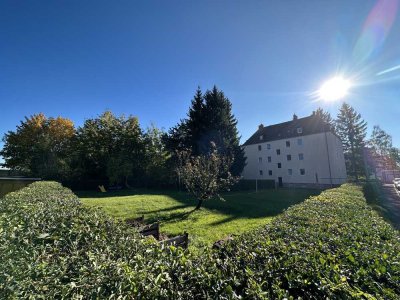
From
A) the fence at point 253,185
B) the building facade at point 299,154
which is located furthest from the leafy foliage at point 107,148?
the building facade at point 299,154

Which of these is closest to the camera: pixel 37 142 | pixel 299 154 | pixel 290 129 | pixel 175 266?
pixel 175 266

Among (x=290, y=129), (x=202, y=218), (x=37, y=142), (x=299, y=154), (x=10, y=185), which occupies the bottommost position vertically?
(x=202, y=218)

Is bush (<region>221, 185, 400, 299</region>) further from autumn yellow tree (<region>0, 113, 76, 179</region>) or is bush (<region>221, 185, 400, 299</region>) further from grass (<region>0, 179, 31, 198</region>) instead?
autumn yellow tree (<region>0, 113, 76, 179</region>)

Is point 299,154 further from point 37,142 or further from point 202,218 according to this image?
point 37,142

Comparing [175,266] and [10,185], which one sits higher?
[10,185]

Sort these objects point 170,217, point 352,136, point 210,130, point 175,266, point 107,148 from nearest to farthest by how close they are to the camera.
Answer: point 175,266 → point 170,217 → point 210,130 → point 107,148 → point 352,136

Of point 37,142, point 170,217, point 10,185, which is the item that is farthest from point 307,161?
point 37,142

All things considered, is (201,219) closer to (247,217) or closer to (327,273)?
(247,217)

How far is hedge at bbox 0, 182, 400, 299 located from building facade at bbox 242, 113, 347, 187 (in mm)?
31096

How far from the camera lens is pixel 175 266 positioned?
1988mm

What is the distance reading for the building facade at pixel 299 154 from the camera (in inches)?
1230

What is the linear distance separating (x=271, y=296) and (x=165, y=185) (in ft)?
96.5

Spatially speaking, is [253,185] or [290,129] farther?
[290,129]

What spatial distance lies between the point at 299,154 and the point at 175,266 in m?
35.6
